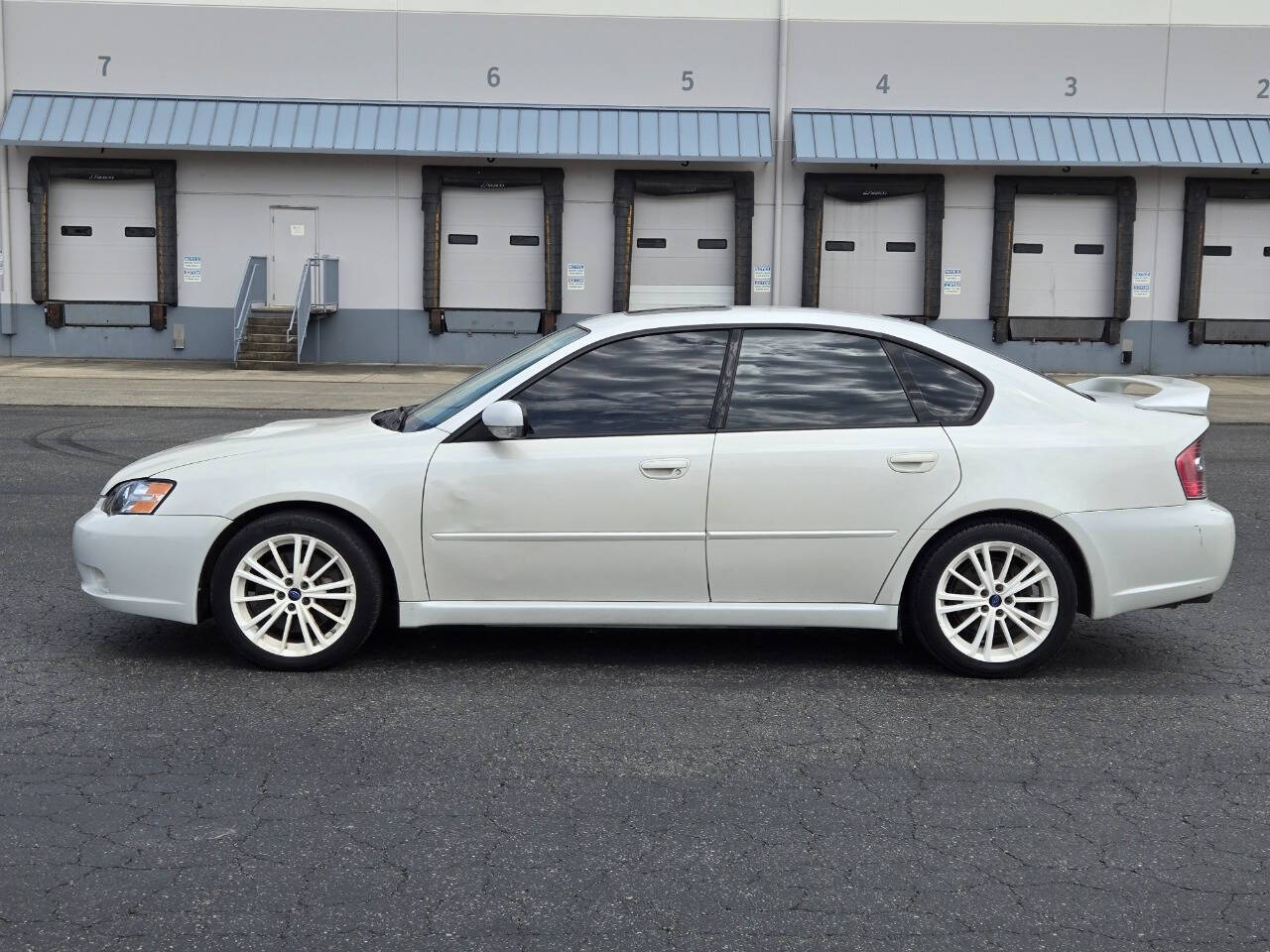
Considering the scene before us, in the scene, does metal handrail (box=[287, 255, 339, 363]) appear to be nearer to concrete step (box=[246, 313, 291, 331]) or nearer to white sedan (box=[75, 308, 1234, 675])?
concrete step (box=[246, 313, 291, 331])

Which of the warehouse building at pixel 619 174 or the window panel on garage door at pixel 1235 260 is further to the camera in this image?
the window panel on garage door at pixel 1235 260

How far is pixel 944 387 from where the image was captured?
625cm

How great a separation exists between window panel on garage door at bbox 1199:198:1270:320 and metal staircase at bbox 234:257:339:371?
1569 cm

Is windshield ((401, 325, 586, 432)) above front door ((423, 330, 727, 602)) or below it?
above

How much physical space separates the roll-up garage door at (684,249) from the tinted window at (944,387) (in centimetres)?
2034

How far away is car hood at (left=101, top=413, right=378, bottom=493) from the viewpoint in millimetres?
6152

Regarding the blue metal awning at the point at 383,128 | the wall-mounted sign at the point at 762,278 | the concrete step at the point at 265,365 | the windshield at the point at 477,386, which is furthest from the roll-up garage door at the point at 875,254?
the windshield at the point at 477,386

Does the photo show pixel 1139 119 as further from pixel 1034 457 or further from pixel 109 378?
pixel 1034 457

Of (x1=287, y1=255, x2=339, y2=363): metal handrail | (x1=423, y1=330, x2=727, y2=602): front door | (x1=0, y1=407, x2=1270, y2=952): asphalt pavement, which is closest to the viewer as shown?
(x1=0, y1=407, x2=1270, y2=952): asphalt pavement

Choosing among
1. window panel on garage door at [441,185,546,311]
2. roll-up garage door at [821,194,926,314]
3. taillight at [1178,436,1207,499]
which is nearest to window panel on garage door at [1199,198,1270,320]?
roll-up garage door at [821,194,926,314]

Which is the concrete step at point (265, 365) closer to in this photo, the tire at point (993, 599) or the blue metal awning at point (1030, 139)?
the blue metal awning at point (1030, 139)

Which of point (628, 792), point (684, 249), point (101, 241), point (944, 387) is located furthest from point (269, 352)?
point (628, 792)

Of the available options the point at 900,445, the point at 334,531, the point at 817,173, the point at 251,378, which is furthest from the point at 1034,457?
the point at 817,173

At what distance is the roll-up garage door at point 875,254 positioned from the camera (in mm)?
26453
